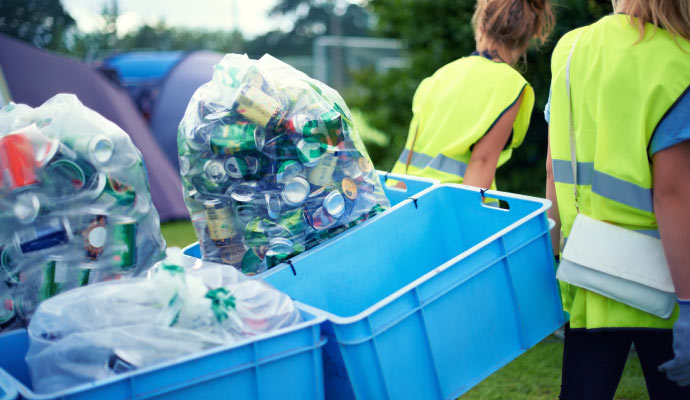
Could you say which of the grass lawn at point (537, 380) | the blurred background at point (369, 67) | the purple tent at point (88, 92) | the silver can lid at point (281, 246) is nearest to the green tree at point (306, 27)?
the blurred background at point (369, 67)

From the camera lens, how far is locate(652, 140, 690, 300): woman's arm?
1.42 metres

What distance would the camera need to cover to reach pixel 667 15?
4.89 feet

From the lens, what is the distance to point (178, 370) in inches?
46.5

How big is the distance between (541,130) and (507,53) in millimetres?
3237

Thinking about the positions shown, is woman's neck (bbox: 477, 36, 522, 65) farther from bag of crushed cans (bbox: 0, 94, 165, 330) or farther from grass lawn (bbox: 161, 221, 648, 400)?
grass lawn (bbox: 161, 221, 648, 400)

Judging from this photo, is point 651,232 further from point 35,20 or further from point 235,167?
point 35,20

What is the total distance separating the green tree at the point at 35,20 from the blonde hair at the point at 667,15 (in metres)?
7.80

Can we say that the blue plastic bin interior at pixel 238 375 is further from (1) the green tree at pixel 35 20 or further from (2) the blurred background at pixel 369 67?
(1) the green tree at pixel 35 20

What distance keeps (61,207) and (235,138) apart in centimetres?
49

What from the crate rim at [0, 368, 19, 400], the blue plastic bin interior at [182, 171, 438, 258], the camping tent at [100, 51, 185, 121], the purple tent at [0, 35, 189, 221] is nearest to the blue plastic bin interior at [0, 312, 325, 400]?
the crate rim at [0, 368, 19, 400]

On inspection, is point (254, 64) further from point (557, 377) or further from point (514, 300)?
point (557, 377)

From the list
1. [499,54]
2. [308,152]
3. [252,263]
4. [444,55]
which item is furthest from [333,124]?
[444,55]

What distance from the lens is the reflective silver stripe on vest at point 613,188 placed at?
4.94 ft

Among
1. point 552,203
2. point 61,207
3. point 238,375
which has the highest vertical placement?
point 61,207
